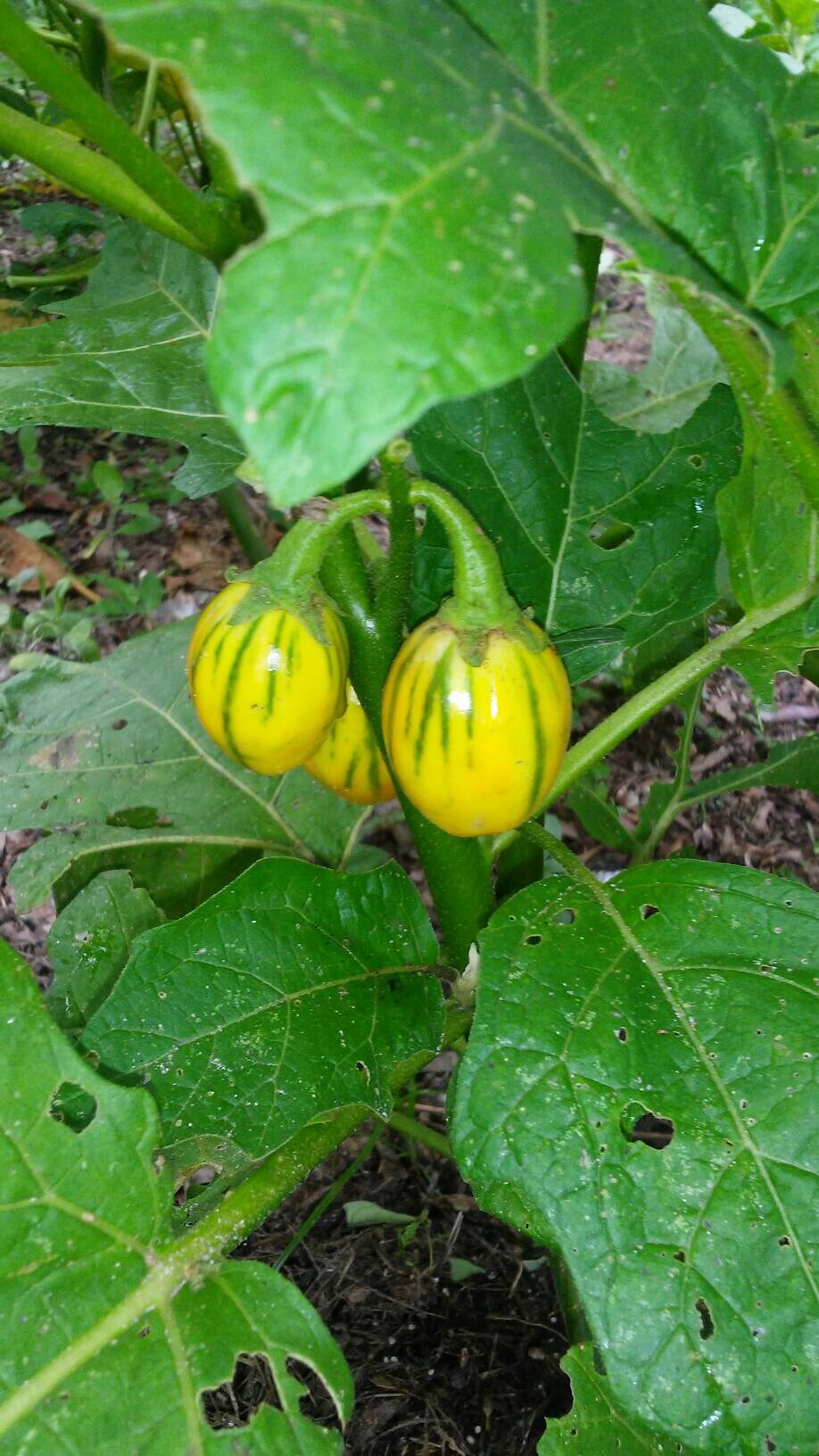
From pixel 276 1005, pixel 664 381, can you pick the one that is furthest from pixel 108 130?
pixel 664 381

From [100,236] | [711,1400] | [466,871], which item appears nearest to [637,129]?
[466,871]

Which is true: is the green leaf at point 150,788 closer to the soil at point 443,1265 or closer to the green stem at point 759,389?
the soil at point 443,1265

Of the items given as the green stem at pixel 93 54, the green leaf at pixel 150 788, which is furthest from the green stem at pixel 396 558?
the green stem at pixel 93 54

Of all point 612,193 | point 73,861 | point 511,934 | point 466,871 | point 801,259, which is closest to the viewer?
point 612,193

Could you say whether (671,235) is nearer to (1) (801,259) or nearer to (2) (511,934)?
(1) (801,259)

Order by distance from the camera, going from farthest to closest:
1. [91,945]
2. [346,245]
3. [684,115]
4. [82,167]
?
1. [91,945]
2. [82,167]
3. [684,115]
4. [346,245]

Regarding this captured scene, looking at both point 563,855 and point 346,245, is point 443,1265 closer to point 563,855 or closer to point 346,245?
point 563,855
